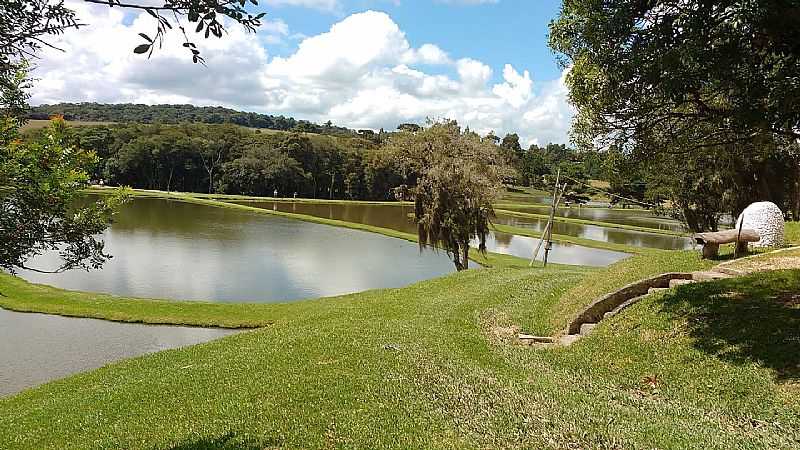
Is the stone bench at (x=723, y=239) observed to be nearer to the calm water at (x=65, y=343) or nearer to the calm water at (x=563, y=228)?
the calm water at (x=65, y=343)

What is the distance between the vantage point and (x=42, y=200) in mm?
7691

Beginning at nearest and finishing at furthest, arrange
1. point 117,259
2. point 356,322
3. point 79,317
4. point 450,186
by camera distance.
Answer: point 356,322 < point 79,317 < point 450,186 < point 117,259

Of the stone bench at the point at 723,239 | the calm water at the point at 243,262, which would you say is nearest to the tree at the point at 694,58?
the stone bench at the point at 723,239

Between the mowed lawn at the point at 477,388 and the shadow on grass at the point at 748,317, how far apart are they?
0.11 feet

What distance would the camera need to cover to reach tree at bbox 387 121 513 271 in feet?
102

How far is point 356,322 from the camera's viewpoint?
16359 millimetres

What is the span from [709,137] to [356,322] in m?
10.2

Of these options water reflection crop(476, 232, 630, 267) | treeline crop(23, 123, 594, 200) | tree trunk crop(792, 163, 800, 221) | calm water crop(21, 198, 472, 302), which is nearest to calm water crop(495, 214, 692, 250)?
water reflection crop(476, 232, 630, 267)

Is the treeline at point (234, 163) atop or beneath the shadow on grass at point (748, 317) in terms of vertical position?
atop

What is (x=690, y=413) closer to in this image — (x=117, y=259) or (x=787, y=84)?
(x=787, y=84)

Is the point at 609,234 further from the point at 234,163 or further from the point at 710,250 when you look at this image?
the point at 234,163

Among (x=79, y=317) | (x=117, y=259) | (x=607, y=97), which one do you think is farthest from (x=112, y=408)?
(x=117, y=259)

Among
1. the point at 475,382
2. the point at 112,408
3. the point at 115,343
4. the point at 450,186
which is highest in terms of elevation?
the point at 450,186

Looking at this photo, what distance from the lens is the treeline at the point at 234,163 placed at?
114875mm
